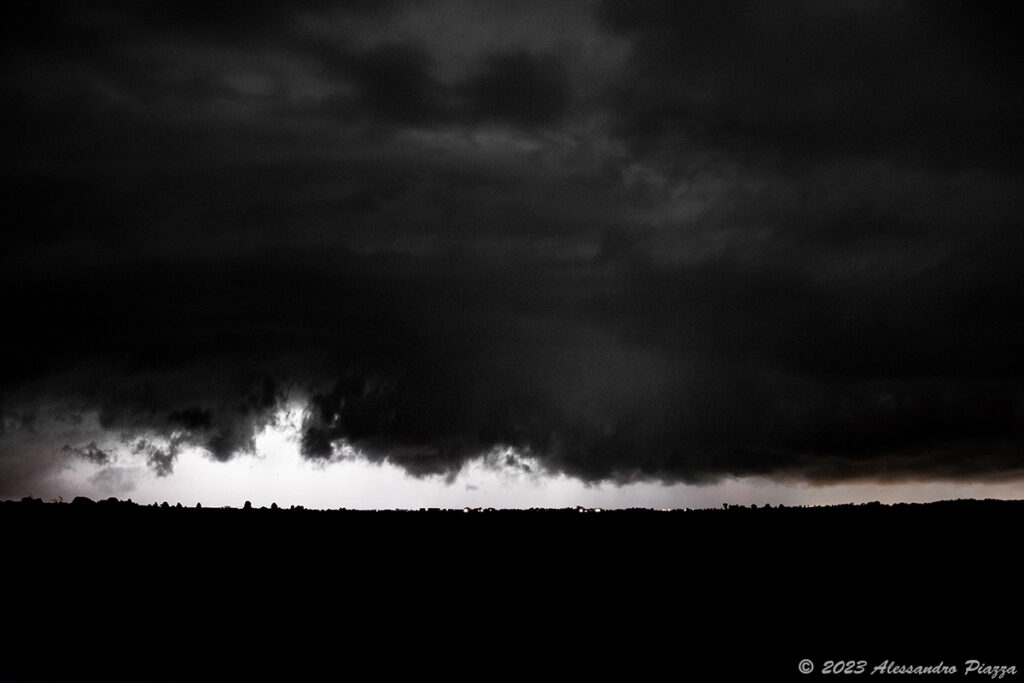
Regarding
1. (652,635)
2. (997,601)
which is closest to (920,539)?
(997,601)

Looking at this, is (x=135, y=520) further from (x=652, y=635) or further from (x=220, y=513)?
(x=652, y=635)

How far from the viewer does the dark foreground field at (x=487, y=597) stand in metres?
51.3

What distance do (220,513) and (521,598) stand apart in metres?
31.6

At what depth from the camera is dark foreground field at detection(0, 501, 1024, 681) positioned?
51344 mm

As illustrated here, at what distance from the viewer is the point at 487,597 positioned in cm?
5984

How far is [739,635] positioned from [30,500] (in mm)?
64436

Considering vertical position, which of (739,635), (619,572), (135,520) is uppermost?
(135,520)

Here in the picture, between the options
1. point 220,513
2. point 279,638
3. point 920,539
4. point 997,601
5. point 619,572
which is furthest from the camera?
point 220,513

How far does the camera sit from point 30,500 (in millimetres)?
75750

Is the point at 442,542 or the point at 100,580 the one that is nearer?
the point at 100,580

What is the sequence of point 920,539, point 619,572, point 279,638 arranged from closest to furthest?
point 279,638
point 619,572
point 920,539

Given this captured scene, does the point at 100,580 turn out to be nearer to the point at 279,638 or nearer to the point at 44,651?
the point at 44,651

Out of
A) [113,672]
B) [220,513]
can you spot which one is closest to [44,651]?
[113,672]

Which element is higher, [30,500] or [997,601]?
[30,500]
